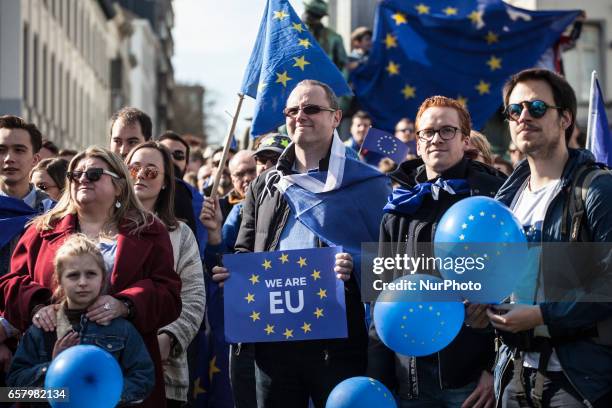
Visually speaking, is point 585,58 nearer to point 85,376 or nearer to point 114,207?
point 114,207

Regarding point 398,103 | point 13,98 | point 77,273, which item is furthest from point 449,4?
point 13,98

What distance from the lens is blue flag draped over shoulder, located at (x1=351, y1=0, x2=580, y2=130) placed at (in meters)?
14.0

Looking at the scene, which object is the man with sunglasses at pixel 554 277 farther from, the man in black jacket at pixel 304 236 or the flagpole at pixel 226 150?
the flagpole at pixel 226 150

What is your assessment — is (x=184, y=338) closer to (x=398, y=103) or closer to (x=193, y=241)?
(x=193, y=241)

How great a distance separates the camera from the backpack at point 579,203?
5.46 meters

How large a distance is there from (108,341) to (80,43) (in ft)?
152

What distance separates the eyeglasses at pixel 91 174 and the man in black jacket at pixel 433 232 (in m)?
1.47

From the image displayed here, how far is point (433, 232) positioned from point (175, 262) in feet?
5.90

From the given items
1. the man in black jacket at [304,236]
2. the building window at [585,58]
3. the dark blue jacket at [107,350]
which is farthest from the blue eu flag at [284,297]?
the building window at [585,58]

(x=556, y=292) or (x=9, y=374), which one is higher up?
(x=556, y=292)

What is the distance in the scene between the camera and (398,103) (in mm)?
14062

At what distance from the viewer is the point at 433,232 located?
639cm

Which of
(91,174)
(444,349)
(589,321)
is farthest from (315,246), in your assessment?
(589,321)

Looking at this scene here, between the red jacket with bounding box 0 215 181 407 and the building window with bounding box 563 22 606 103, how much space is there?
2803 centimetres
